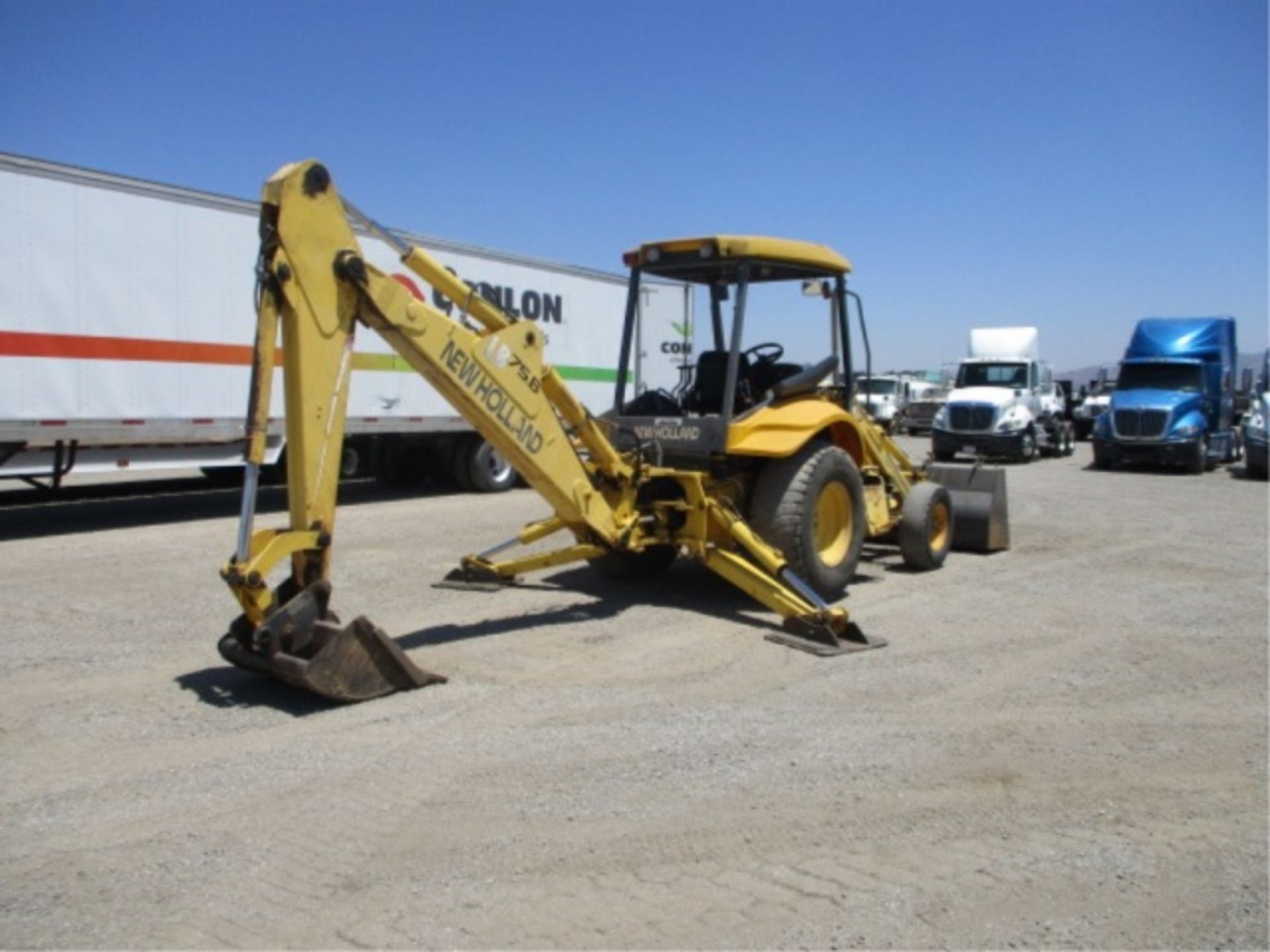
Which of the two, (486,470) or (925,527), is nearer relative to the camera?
(925,527)

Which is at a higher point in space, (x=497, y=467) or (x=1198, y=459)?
(x=1198, y=459)

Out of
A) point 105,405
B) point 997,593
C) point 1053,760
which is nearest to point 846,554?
point 997,593

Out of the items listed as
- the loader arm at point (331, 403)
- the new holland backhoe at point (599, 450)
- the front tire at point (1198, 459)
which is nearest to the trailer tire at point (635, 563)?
the new holland backhoe at point (599, 450)

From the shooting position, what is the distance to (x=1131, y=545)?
11.2 m

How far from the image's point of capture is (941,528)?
32.1ft

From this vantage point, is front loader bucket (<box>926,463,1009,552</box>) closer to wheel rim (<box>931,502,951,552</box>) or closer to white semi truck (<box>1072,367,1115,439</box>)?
wheel rim (<box>931,502,951,552</box>)

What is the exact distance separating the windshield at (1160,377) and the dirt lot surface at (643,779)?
1596 cm

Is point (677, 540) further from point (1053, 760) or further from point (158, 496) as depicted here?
point (158, 496)

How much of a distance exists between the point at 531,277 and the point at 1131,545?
9.22m

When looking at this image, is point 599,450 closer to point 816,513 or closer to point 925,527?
point 816,513

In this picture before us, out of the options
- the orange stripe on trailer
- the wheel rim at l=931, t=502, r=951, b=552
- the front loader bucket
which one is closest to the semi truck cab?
the front loader bucket

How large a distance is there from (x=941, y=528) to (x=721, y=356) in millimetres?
2871

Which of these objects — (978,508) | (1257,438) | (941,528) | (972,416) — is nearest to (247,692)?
(941,528)

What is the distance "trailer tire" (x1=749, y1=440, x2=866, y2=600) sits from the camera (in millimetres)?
7699
